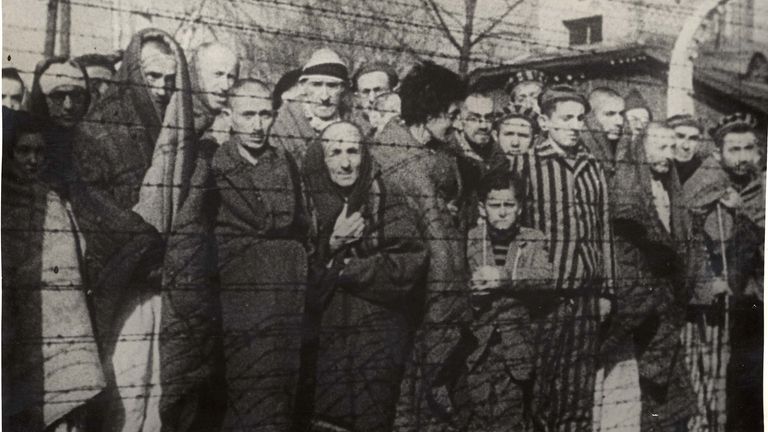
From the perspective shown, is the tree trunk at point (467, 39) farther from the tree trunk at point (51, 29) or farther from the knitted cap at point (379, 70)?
the tree trunk at point (51, 29)

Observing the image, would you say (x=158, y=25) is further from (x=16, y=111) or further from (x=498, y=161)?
(x=498, y=161)

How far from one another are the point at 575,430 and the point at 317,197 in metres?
1.04

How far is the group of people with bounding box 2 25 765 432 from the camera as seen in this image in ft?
6.79

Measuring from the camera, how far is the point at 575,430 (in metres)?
2.67

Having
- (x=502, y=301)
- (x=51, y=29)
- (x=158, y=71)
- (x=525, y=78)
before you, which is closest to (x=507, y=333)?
(x=502, y=301)

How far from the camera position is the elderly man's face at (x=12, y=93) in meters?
2.01

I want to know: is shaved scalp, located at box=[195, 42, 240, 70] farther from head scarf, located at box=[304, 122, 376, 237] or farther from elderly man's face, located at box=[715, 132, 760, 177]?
elderly man's face, located at box=[715, 132, 760, 177]

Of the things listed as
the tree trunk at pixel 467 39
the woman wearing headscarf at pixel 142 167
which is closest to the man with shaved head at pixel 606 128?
the tree trunk at pixel 467 39

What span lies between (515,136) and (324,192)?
600 mm

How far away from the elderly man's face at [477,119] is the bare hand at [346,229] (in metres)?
0.40

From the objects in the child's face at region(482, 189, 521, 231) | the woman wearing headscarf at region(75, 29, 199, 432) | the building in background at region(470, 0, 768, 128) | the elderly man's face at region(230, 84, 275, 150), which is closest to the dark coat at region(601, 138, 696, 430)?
the building in background at region(470, 0, 768, 128)

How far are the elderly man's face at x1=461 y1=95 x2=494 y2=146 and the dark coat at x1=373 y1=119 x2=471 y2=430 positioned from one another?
9 centimetres

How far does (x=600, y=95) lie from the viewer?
8.87 feet

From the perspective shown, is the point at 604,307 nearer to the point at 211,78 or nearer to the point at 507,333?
the point at 507,333
